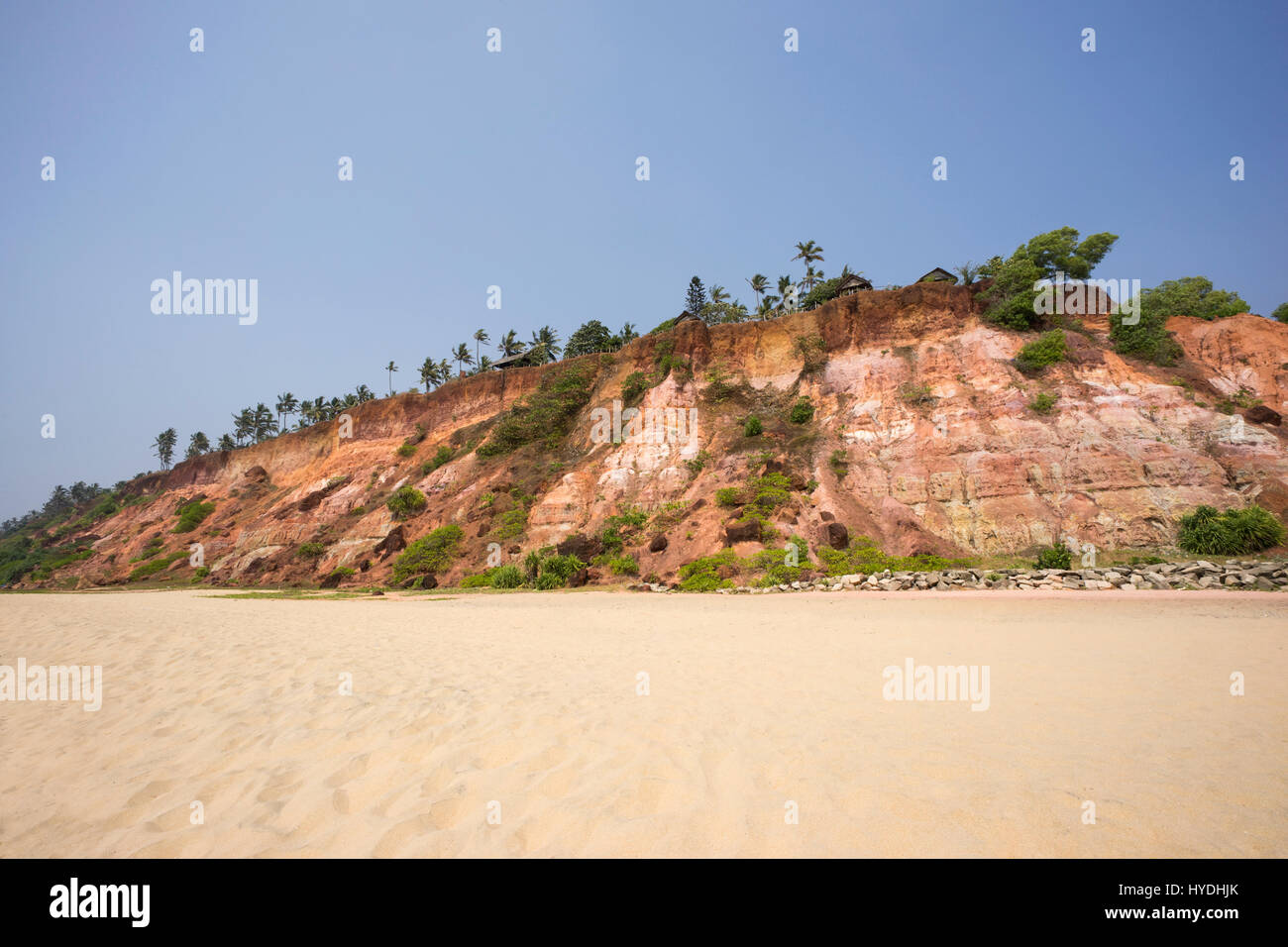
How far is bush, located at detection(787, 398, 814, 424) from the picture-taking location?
3197cm

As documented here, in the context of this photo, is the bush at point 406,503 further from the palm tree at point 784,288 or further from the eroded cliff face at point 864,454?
the palm tree at point 784,288

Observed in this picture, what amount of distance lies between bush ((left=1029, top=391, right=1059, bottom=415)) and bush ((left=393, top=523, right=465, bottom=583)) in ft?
108

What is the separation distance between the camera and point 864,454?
28.5m

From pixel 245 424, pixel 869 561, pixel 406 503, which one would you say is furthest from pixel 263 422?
pixel 869 561

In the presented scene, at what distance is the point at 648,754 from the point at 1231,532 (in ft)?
87.0

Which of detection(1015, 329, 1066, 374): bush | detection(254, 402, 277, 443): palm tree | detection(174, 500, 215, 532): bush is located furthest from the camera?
detection(254, 402, 277, 443): palm tree

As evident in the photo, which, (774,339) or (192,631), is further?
(774,339)

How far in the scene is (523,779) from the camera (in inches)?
133

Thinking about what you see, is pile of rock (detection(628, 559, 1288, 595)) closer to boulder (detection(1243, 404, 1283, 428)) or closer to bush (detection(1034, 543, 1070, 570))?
bush (detection(1034, 543, 1070, 570))

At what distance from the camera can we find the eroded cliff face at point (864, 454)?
75.3 feet

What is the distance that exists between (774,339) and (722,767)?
35794 mm

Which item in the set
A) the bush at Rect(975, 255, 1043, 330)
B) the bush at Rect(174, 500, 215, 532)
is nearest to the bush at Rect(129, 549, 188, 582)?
the bush at Rect(174, 500, 215, 532)

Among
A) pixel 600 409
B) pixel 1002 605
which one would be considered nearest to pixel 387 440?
pixel 600 409
